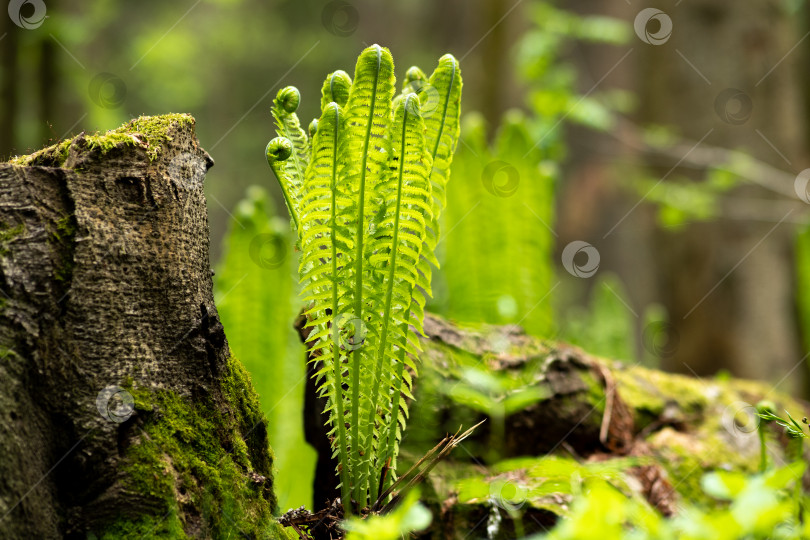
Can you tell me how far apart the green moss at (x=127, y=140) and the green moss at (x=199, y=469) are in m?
0.39

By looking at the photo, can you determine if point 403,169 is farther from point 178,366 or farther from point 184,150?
point 178,366

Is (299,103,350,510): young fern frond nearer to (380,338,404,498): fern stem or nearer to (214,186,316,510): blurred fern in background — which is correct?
(380,338,404,498): fern stem

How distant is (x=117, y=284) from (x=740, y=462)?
1855 mm

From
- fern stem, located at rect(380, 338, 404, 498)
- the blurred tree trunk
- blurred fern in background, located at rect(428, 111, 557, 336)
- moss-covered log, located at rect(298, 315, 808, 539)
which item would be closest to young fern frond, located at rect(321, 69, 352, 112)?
fern stem, located at rect(380, 338, 404, 498)

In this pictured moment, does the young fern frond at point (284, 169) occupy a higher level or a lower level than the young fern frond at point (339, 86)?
lower

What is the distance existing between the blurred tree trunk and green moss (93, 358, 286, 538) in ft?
10.9

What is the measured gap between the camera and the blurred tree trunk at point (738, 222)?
143 inches

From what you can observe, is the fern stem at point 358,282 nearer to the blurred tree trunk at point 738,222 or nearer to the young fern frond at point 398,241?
the young fern frond at point 398,241

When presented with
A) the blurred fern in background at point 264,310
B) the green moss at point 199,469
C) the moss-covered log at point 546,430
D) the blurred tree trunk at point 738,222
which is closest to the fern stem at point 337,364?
the green moss at point 199,469

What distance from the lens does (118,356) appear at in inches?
39.0

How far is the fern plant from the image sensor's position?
1056 millimetres

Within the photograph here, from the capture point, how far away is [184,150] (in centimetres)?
113

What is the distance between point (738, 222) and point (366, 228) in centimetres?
332

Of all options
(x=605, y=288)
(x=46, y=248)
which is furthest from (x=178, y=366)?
(x=605, y=288)
